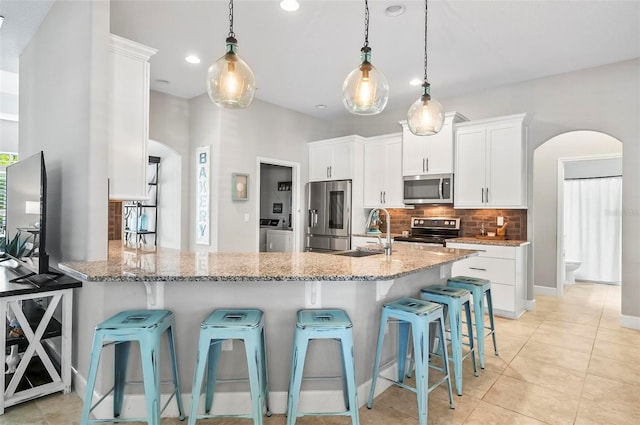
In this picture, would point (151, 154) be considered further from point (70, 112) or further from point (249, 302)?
point (249, 302)

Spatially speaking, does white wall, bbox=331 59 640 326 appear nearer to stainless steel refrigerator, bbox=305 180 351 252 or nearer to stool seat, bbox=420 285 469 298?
stainless steel refrigerator, bbox=305 180 351 252

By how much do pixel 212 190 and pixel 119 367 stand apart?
3236 mm

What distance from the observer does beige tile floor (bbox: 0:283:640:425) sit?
2.15 metres

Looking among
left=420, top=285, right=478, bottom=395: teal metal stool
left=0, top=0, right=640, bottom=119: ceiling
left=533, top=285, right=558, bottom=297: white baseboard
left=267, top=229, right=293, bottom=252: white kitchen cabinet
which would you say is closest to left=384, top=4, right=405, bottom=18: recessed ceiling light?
left=0, top=0, right=640, bottom=119: ceiling

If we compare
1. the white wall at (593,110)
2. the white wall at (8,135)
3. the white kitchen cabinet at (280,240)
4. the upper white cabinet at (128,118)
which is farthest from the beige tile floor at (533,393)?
the white wall at (8,135)

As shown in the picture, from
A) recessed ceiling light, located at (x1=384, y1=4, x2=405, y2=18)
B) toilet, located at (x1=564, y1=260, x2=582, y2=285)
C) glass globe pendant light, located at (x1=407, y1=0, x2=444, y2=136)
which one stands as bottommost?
toilet, located at (x1=564, y1=260, x2=582, y2=285)

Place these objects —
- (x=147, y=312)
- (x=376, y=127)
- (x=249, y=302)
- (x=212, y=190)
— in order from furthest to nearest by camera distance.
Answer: (x=376, y=127)
(x=212, y=190)
(x=249, y=302)
(x=147, y=312)

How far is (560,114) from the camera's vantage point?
442 cm

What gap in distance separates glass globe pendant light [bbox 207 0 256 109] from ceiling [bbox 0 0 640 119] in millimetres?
1150

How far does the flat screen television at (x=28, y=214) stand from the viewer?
244cm

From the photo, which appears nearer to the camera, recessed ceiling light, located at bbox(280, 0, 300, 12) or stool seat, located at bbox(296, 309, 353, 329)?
stool seat, located at bbox(296, 309, 353, 329)

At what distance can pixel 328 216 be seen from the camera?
582 centimetres

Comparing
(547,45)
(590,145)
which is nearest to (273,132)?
(547,45)

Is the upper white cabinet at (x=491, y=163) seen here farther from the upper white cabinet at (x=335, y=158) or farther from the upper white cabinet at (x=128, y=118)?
the upper white cabinet at (x=128, y=118)
